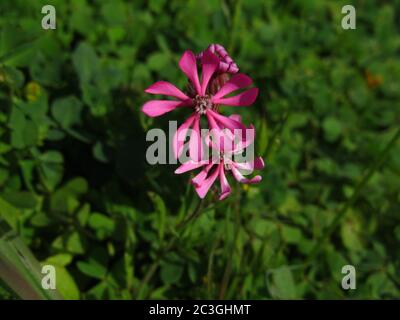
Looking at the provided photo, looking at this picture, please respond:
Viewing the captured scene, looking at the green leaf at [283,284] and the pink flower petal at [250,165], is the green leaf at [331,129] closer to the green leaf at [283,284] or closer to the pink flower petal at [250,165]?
the green leaf at [283,284]

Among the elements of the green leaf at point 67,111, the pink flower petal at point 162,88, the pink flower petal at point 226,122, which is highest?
the green leaf at point 67,111

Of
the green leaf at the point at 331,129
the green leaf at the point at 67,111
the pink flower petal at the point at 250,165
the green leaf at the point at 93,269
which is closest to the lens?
the pink flower petal at the point at 250,165

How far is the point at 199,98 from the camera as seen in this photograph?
4.90 ft

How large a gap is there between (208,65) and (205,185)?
307 millimetres

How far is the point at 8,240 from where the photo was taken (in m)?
1.60

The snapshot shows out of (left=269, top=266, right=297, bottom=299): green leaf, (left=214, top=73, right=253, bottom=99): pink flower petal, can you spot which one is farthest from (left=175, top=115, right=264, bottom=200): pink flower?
(left=269, top=266, right=297, bottom=299): green leaf

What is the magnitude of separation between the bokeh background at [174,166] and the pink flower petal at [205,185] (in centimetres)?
16

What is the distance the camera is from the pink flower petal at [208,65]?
1.40m

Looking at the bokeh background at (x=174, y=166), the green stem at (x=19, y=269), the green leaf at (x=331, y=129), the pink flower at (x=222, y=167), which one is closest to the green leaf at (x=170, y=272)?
the bokeh background at (x=174, y=166)

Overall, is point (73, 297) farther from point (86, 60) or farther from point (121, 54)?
point (121, 54)

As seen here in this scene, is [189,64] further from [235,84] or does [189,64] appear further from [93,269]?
[93,269]

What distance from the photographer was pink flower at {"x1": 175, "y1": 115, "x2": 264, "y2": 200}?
1445 millimetres
